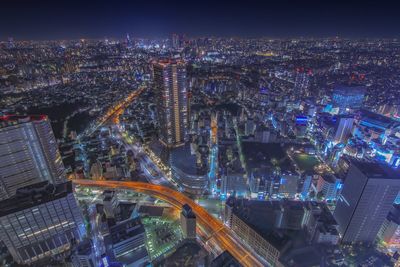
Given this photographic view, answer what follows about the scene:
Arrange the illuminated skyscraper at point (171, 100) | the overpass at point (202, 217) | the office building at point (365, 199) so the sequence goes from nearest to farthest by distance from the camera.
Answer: the office building at point (365, 199)
the overpass at point (202, 217)
the illuminated skyscraper at point (171, 100)

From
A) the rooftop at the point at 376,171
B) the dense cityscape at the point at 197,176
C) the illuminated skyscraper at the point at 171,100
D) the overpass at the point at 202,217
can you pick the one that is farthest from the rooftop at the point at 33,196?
the rooftop at the point at 376,171

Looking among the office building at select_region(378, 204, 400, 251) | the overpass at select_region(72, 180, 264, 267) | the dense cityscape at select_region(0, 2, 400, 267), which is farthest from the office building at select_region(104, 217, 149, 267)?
the office building at select_region(378, 204, 400, 251)

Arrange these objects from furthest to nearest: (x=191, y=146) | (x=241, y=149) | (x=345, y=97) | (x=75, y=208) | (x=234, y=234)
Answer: (x=345, y=97) → (x=241, y=149) → (x=191, y=146) → (x=234, y=234) → (x=75, y=208)

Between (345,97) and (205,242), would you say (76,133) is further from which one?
(345,97)

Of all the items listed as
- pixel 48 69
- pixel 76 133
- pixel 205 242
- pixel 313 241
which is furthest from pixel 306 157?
pixel 48 69

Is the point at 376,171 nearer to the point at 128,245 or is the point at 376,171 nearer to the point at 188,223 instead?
the point at 188,223

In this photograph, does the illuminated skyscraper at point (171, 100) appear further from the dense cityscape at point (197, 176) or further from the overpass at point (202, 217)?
the overpass at point (202, 217)

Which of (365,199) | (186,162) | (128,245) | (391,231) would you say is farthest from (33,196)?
(391,231)
